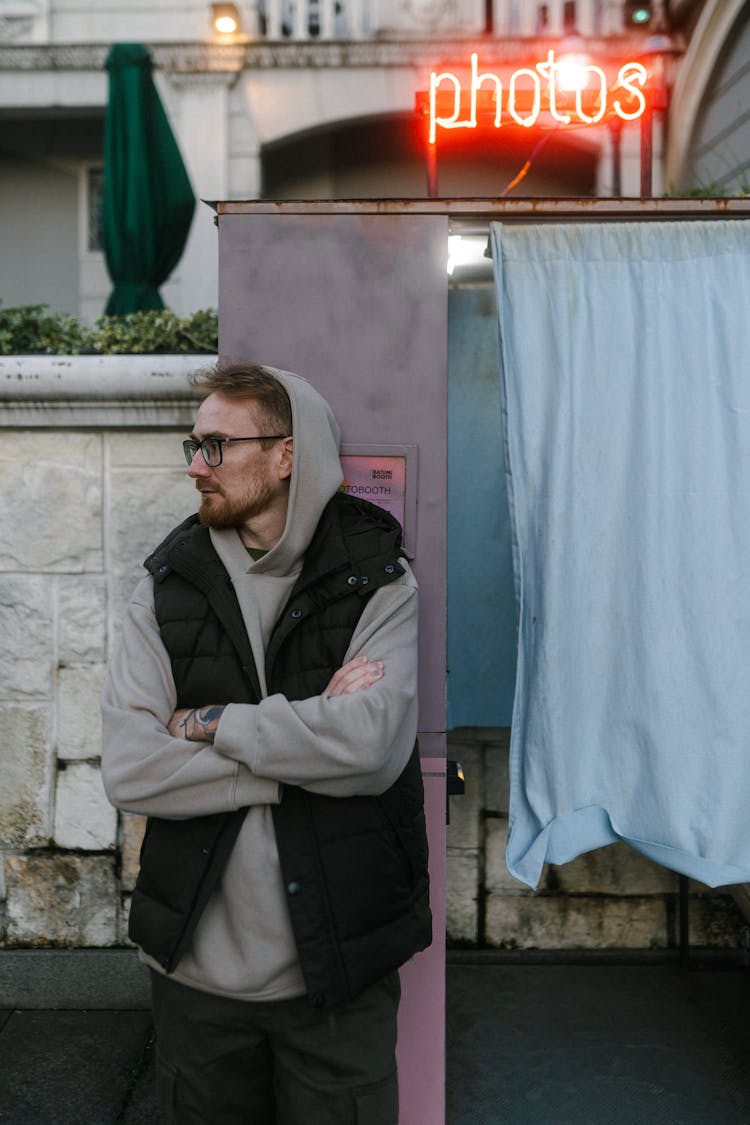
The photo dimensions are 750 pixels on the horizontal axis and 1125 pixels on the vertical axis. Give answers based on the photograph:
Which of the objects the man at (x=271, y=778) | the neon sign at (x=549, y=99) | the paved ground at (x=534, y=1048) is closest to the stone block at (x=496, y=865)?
the paved ground at (x=534, y=1048)

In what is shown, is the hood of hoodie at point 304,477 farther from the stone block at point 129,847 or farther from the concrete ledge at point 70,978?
the concrete ledge at point 70,978

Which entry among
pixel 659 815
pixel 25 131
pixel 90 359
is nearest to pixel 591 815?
pixel 659 815

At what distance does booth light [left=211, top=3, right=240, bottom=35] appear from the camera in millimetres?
9828

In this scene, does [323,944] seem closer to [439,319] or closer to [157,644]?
[157,644]

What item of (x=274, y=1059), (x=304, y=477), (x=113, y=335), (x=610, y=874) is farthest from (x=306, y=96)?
(x=274, y=1059)

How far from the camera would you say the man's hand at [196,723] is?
215 cm

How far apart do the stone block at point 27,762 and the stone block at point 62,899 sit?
0.38 ft

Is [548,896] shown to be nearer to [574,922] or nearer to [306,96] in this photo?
[574,922]

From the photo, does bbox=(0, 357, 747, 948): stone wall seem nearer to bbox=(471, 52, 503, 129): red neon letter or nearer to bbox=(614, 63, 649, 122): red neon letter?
bbox=(471, 52, 503, 129): red neon letter

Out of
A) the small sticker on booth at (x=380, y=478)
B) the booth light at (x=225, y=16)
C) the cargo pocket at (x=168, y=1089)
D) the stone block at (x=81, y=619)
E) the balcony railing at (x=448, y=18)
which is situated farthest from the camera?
the booth light at (x=225, y=16)

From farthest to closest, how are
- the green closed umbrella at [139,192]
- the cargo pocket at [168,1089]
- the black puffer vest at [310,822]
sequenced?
the green closed umbrella at [139,192] → the cargo pocket at [168,1089] → the black puffer vest at [310,822]

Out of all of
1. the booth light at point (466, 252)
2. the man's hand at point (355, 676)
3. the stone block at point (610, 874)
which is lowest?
the stone block at point (610, 874)

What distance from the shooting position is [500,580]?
159 inches

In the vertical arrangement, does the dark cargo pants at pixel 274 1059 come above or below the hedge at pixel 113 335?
below
